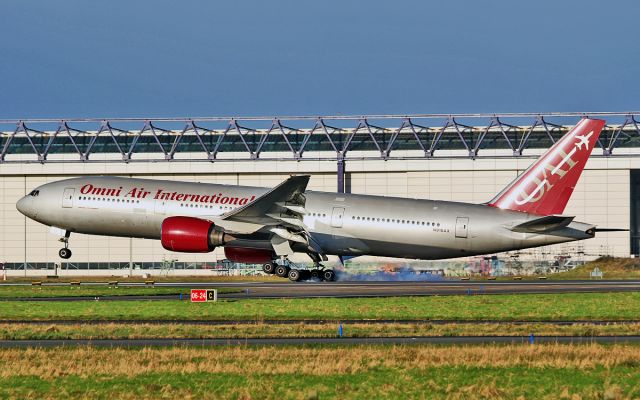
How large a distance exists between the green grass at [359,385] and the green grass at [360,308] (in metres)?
16.6

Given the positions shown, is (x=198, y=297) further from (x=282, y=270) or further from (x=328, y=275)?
(x=328, y=275)

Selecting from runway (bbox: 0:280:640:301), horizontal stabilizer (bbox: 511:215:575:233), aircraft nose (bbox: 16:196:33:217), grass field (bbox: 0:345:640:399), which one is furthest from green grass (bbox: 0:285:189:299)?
grass field (bbox: 0:345:640:399)

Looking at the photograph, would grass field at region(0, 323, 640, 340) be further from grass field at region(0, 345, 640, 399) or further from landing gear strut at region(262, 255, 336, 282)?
landing gear strut at region(262, 255, 336, 282)

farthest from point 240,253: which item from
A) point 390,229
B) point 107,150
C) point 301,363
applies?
point 107,150

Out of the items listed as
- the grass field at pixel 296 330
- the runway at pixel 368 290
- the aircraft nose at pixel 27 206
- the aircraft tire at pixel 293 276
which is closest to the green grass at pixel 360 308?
the runway at pixel 368 290

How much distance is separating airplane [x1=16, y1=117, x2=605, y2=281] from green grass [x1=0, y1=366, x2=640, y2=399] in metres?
34.0

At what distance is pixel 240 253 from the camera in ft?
200

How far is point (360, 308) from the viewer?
44750 mm

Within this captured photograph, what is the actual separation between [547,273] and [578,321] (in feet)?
181

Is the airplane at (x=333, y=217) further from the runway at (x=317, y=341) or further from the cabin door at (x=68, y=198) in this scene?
the runway at (x=317, y=341)

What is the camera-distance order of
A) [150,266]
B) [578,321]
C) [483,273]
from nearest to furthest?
[578,321] < [483,273] < [150,266]

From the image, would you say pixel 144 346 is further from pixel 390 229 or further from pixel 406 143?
pixel 406 143

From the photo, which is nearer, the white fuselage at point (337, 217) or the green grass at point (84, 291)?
the green grass at point (84, 291)

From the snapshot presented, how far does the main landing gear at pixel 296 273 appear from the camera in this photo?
62284mm
